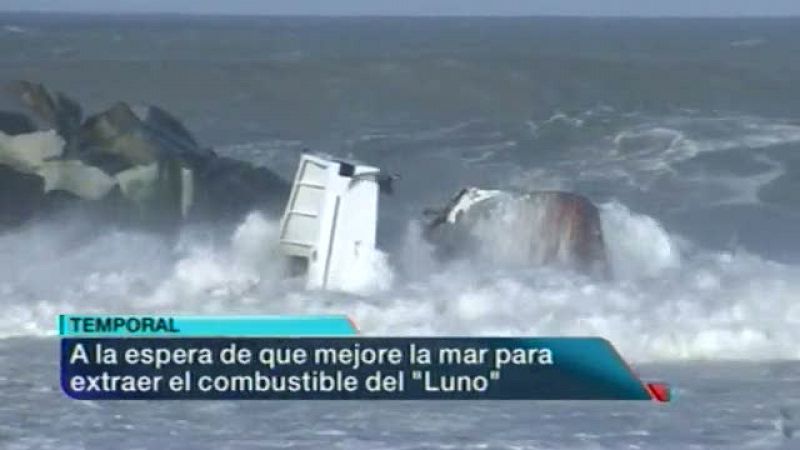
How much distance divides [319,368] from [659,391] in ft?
8.52

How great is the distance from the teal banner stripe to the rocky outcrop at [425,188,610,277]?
8.35 feet

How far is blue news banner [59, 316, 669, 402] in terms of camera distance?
9375 mm

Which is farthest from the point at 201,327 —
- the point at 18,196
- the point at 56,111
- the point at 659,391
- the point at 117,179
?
the point at 56,111

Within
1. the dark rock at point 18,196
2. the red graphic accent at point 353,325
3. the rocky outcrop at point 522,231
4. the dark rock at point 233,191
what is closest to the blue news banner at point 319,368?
the red graphic accent at point 353,325

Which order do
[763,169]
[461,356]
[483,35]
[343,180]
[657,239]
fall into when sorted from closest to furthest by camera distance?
[461,356]
[343,180]
[657,239]
[763,169]
[483,35]

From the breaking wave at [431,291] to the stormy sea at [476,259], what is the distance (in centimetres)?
3

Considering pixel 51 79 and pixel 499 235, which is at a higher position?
pixel 51 79

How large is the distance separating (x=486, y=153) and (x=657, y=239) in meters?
5.64

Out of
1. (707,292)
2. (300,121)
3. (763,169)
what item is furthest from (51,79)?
(707,292)

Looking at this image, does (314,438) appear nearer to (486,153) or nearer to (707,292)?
(707,292)

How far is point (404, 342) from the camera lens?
1005 centimetres

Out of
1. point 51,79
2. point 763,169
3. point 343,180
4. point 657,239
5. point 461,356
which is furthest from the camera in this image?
point 51,79

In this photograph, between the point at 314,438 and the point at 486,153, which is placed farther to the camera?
the point at 486,153

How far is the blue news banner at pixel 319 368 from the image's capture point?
9.38 meters
